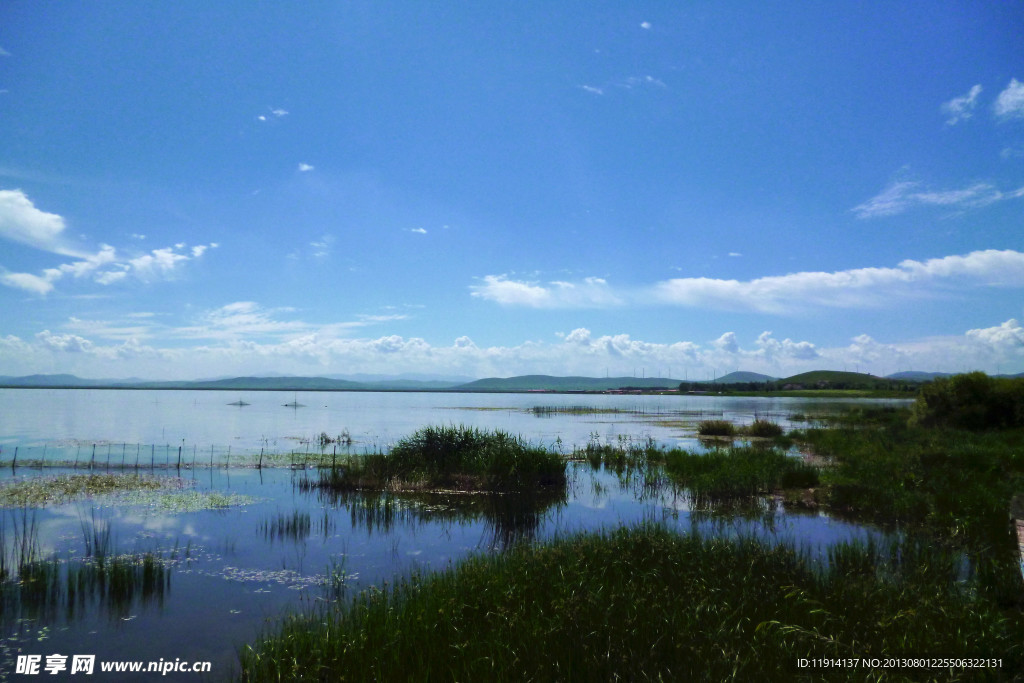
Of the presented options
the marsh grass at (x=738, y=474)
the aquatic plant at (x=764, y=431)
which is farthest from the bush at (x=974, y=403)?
the marsh grass at (x=738, y=474)

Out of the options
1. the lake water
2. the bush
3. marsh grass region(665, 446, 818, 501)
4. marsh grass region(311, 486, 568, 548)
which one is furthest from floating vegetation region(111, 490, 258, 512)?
the bush

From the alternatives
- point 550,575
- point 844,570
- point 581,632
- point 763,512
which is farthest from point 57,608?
point 763,512

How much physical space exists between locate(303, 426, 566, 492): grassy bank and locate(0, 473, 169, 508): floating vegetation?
264 inches

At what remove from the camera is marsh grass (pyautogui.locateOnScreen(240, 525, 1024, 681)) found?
738 cm

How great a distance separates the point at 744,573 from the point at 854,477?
43.8ft

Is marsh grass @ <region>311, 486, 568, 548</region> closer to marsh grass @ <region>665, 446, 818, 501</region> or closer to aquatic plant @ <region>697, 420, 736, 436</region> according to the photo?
marsh grass @ <region>665, 446, 818, 501</region>

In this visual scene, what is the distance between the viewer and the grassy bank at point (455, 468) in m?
24.1

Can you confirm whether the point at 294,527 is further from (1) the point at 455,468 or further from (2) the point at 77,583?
(1) the point at 455,468

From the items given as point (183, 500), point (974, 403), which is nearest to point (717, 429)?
point (974, 403)

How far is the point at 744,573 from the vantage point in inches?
417

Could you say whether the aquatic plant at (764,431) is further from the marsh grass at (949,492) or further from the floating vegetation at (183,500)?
the floating vegetation at (183,500)

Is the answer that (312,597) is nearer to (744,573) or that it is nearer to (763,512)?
(744,573)

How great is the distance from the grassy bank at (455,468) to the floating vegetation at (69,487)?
671 centimetres

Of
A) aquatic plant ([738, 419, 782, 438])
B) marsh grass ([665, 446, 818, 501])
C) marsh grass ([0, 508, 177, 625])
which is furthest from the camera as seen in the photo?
aquatic plant ([738, 419, 782, 438])
